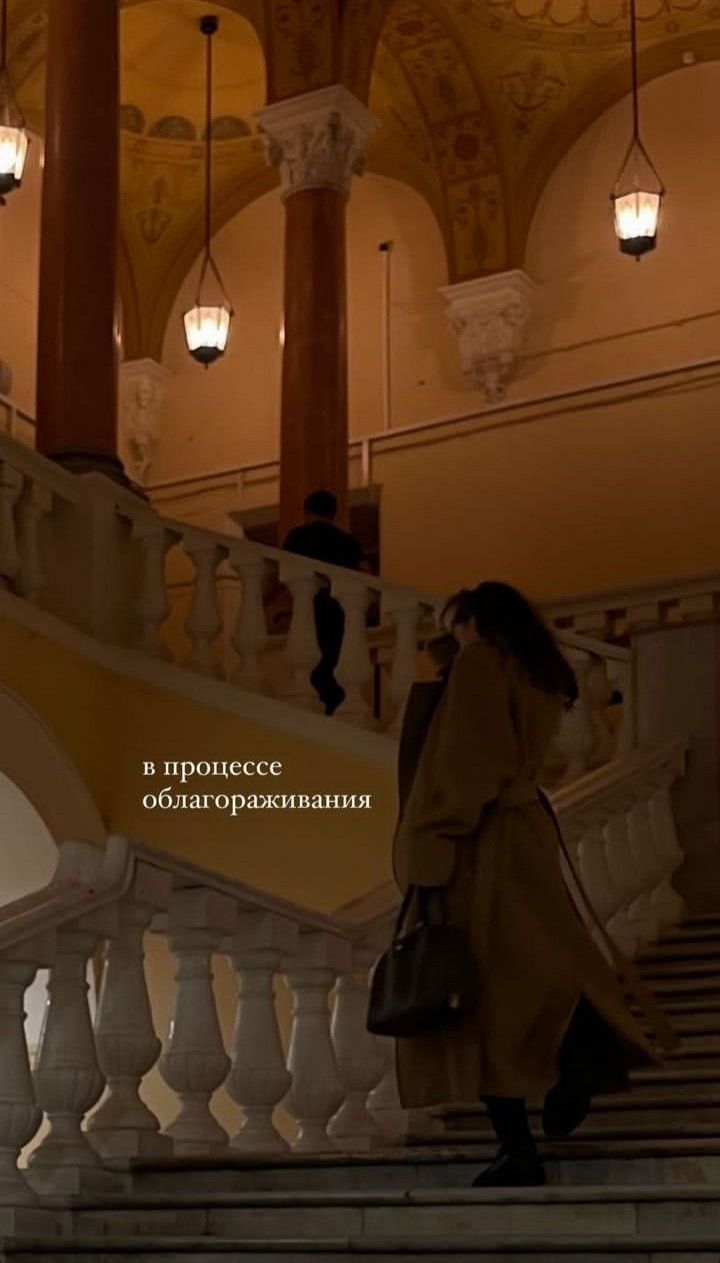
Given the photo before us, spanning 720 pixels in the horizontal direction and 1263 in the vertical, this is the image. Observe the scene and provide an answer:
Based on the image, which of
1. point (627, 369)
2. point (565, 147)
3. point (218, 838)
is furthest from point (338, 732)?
point (565, 147)

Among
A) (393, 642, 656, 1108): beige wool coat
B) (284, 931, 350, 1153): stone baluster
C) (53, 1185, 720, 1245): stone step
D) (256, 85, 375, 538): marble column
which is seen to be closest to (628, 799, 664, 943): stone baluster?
(284, 931, 350, 1153): stone baluster

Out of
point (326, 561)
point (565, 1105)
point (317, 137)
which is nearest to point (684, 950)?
point (565, 1105)

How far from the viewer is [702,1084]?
5.65 meters

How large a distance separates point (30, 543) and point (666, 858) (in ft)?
10.1

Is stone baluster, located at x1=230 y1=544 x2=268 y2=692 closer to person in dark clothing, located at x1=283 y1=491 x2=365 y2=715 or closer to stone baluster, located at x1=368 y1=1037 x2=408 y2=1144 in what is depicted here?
person in dark clothing, located at x1=283 y1=491 x2=365 y2=715

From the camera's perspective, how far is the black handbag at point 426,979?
170 inches

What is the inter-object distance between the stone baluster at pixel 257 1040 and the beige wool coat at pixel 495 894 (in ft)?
1.88

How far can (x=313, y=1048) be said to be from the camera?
→ 5219mm

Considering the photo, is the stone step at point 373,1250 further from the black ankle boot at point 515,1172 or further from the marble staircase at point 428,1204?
the black ankle boot at point 515,1172

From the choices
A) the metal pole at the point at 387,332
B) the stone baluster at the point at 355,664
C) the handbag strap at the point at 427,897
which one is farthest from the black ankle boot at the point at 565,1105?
the metal pole at the point at 387,332

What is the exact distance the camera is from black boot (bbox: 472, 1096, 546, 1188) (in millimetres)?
4355

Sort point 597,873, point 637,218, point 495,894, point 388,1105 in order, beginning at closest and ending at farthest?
point 495,894, point 388,1105, point 597,873, point 637,218

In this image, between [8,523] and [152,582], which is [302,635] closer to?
[152,582]

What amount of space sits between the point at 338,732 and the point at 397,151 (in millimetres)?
7357
